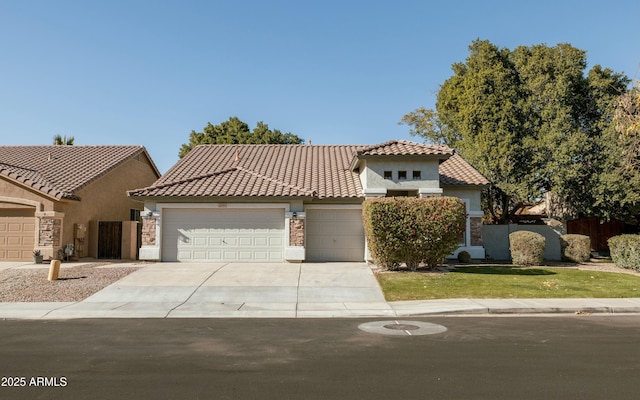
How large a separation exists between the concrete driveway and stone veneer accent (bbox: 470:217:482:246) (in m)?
6.46

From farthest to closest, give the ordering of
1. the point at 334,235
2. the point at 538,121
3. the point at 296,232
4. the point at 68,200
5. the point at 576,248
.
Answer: the point at 538,121 → the point at 576,248 → the point at 334,235 → the point at 68,200 → the point at 296,232

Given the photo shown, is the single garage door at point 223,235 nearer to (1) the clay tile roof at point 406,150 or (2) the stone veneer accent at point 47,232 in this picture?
(2) the stone veneer accent at point 47,232

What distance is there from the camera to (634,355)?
7.23m

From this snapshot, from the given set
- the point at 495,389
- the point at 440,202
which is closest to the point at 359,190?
the point at 440,202

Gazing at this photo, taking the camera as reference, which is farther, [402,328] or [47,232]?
[47,232]

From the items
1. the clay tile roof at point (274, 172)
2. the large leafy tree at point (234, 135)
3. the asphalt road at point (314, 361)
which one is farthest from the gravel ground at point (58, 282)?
the large leafy tree at point (234, 135)

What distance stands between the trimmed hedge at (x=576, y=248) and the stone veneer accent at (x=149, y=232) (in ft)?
63.8

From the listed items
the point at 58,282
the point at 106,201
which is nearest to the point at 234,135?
the point at 106,201

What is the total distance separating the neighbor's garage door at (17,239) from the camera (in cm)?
1981

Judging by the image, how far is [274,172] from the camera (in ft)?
77.1

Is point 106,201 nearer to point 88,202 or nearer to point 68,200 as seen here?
point 88,202

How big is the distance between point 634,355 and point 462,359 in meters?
2.87

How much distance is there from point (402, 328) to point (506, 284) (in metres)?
6.81

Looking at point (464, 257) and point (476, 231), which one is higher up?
point (476, 231)
